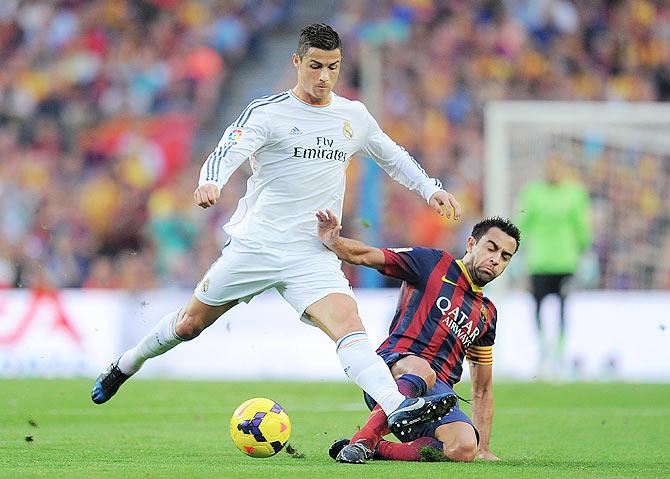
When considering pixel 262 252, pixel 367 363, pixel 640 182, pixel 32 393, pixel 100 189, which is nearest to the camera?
pixel 367 363

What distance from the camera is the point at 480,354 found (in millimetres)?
7395

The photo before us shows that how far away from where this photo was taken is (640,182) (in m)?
16.7

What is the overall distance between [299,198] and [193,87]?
578 inches

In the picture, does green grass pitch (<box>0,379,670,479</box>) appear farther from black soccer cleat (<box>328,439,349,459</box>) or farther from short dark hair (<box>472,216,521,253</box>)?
short dark hair (<box>472,216,521,253</box>)

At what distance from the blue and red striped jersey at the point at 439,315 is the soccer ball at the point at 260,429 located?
2.37ft

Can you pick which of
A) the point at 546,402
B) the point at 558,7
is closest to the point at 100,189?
the point at 558,7

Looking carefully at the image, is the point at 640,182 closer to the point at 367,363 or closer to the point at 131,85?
the point at 131,85

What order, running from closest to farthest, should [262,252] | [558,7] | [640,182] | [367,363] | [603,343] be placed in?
[367,363] < [262,252] < [603,343] < [640,182] < [558,7]

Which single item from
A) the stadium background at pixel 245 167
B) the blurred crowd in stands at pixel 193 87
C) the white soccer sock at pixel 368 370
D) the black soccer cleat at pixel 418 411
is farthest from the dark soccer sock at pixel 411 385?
the blurred crowd in stands at pixel 193 87

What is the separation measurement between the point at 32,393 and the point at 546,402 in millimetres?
4587

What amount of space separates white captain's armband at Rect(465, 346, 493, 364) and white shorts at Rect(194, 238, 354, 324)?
2.43 feet

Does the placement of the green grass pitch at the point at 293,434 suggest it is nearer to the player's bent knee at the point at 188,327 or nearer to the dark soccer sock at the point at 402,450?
the dark soccer sock at the point at 402,450

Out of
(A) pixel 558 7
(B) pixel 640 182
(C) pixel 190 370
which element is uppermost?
(A) pixel 558 7

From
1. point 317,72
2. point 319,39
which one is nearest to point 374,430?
point 317,72
